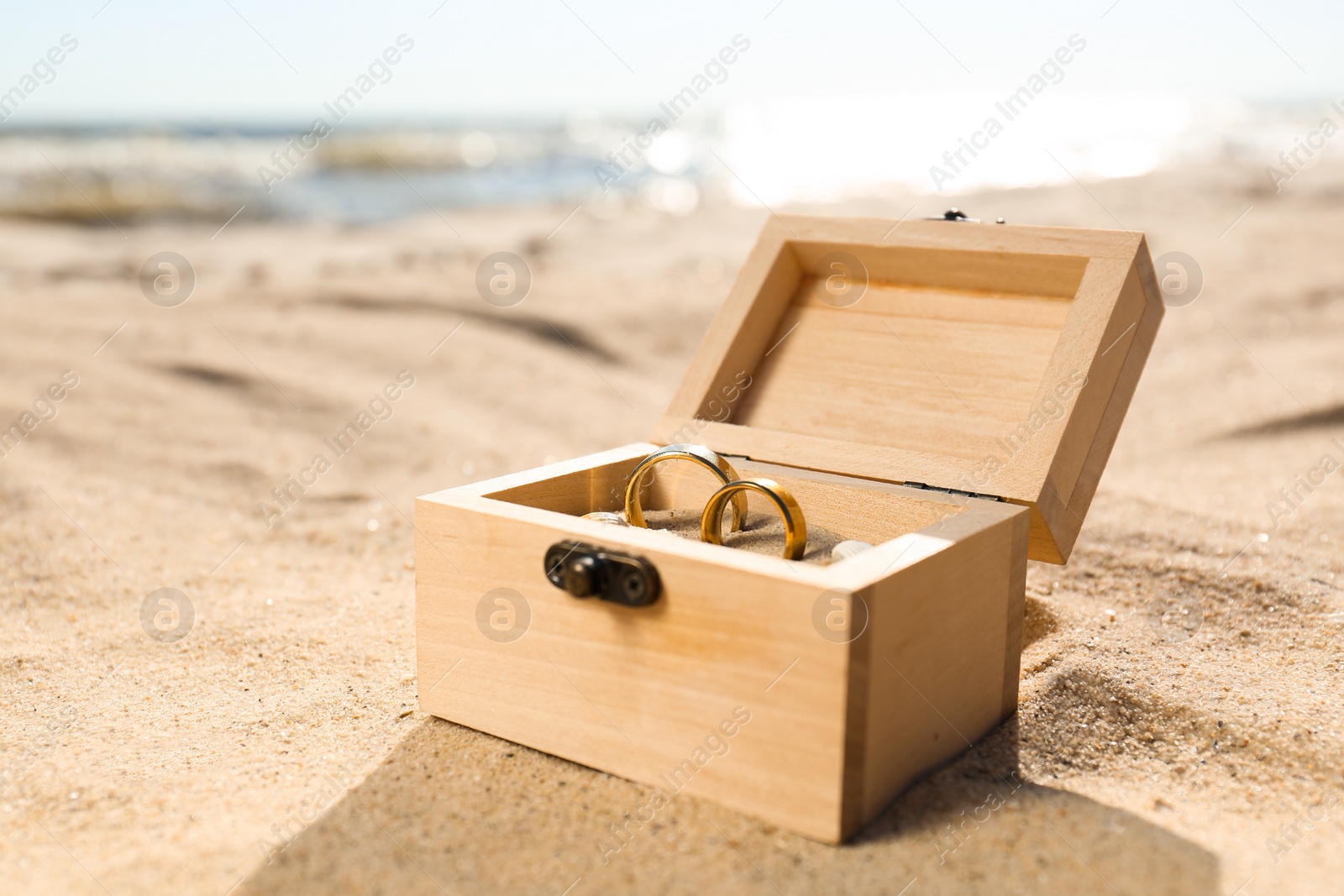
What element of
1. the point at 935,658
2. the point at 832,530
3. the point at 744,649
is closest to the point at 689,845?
the point at 744,649

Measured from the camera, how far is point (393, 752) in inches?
75.1

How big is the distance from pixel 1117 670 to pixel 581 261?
6447 mm

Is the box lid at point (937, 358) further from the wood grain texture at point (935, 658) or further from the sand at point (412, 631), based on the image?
the sand at point (412, 631)

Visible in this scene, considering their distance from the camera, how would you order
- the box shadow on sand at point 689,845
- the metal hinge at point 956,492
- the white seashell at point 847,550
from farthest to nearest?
the metal hinge at point 956,492, the white seashell at point 847,550, the box shadow on sand at point 689,845

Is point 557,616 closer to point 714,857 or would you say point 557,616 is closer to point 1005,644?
point 714,857

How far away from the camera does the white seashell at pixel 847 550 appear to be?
1.81m

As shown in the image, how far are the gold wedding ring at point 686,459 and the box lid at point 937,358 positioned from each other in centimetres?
17

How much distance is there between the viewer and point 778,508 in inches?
72.9

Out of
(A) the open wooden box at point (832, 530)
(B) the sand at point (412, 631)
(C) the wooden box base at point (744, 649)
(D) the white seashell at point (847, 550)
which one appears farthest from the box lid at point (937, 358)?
(B) the sand at point (412, 631)

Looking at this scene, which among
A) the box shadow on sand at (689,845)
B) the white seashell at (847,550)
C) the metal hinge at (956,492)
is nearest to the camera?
the box shadow on sand at (689,845)

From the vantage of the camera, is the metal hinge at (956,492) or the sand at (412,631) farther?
the metal hinge at (956,492)

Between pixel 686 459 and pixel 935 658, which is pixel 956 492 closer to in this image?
pixel 935 658

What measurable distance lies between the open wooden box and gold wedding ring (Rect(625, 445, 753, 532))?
120mm

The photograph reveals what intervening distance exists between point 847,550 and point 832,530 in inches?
10.3
